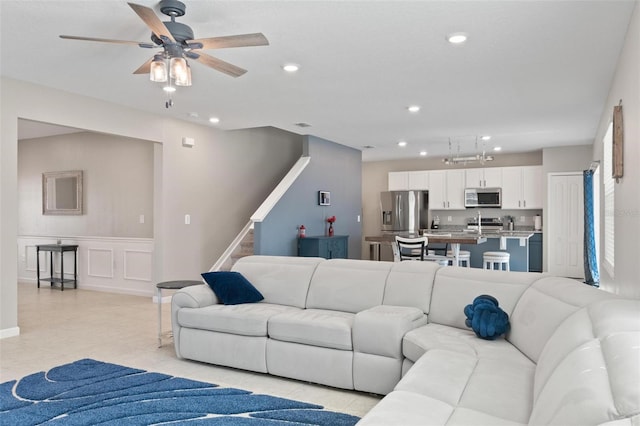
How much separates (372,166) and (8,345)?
8.73 metres

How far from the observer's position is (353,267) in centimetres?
404

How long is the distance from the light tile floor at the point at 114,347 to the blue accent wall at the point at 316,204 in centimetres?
184

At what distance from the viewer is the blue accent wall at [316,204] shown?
279 inches

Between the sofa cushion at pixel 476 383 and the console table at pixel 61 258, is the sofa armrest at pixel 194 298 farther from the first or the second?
the console table at pixel 61 258

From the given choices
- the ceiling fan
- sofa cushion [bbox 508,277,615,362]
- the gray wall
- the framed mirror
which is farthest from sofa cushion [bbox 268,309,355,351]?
the framed mirror

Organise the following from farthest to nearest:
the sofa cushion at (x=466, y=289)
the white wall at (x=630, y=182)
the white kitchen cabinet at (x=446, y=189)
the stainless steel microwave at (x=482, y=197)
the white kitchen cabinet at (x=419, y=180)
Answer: the white kitchen cabinet at (x=419, y=180) < the white kitchen cabinet at (x=446, y=189) < the stainless steel microwave at (x=482, y=197) < the sofa cushion at (x=466, y=289) < the white wall at (x=630, y=182)

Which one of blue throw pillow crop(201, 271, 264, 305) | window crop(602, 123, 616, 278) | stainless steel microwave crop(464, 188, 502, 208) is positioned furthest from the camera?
stainless steel microwave crop(464, 188, 502, 208)

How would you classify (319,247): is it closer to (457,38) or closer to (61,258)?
(61,258)

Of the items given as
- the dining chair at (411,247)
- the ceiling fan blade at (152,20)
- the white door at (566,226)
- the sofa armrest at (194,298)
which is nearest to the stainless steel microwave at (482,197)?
the white door at (566,226)

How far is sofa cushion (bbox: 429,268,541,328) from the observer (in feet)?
10.6

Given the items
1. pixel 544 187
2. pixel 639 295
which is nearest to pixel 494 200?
pixel 544 187

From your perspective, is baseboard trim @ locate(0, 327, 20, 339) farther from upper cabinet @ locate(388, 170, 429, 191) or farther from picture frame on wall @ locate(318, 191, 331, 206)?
upper cabinet @ locate(388, 170, 429, 191)

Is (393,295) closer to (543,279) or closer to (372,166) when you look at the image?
(543,279)

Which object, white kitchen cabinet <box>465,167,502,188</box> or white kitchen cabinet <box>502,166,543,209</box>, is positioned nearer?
white kitchen cabinet <box>502,166,543,209</box>
